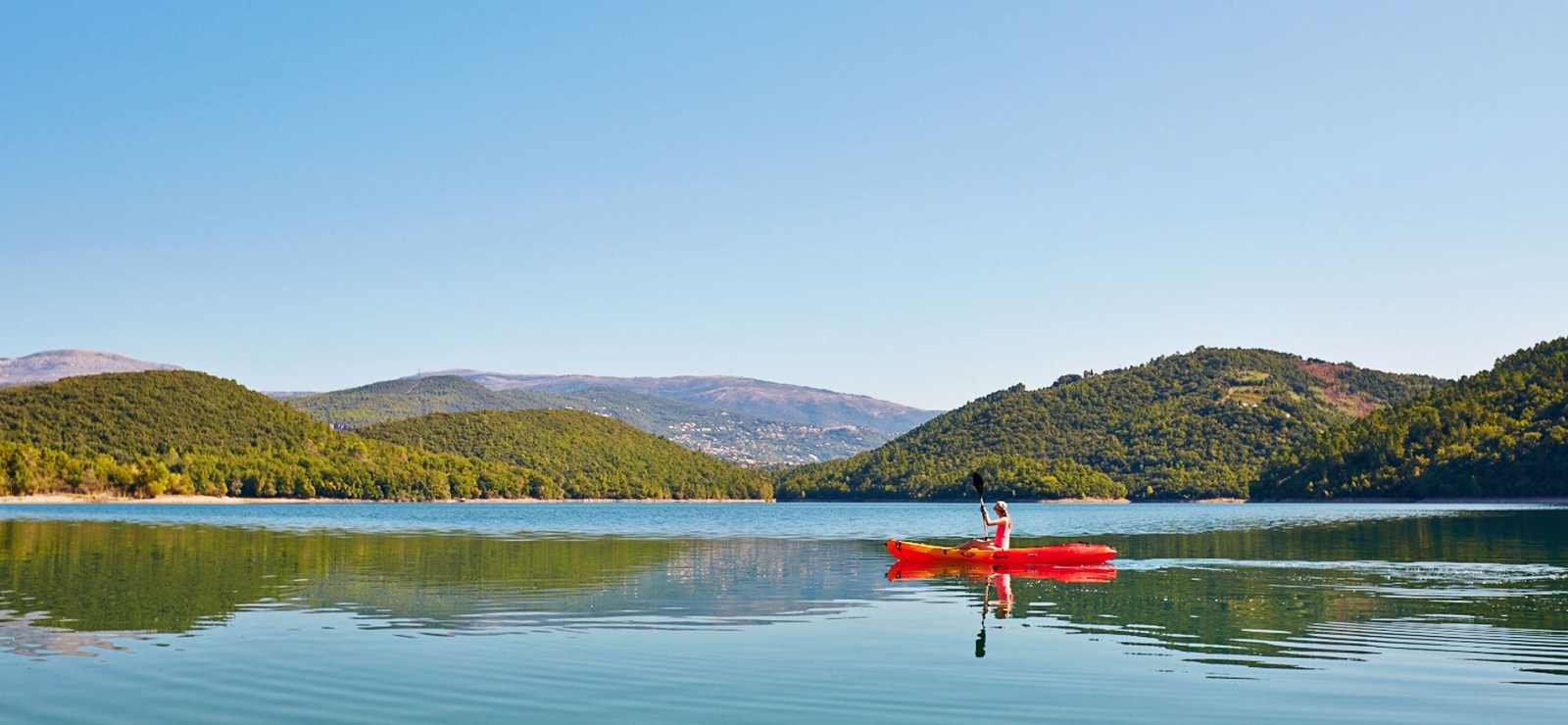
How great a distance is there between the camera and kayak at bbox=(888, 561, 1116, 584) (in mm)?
44519

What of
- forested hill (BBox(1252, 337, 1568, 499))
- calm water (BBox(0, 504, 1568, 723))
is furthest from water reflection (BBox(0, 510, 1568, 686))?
forested hill (BBox(1252, 337, 1568, 499))

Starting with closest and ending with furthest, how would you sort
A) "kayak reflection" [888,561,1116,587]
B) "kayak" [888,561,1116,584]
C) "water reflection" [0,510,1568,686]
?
"water reflection" [0,510,1568,686] → "kayak reflection" [888,561,1116,587] → "kayak" [888,561,1116,584]

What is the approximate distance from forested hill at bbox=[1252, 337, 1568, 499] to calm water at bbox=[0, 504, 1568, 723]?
4685 inches

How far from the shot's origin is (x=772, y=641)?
88.4 feet

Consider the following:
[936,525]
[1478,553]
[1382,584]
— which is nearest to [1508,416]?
[936,525]

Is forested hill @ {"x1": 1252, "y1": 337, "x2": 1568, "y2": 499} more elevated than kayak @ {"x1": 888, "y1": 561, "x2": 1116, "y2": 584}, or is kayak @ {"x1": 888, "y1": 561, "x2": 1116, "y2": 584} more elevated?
forested hill @ {"x1": 1252, "y1": 337, "x2": 1568, "y2": 499}

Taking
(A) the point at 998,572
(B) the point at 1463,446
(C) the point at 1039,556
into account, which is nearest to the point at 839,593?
(A) the point at 998,572

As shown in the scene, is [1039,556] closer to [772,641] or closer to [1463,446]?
[772,641]

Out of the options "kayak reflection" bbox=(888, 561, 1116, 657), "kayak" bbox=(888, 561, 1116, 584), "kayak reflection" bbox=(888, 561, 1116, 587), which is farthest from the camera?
"kayak" bbox=(888, 561, 1116, 584)

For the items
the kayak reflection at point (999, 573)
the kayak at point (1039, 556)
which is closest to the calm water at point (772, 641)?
the kayak reflection at point (999, 573)

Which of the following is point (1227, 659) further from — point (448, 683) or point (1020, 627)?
point (448, 683)

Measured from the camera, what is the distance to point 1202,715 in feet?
61.6

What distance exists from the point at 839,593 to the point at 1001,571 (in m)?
10.7

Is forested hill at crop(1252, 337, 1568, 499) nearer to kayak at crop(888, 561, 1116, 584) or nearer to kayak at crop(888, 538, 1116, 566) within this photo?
kayak at crop(888, 538, 1116, 566)
